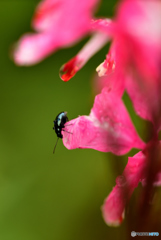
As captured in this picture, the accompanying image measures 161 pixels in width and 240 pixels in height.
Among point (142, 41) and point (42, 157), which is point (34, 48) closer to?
point (142, 41)

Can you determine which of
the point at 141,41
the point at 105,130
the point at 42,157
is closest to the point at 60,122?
the point at 105,130

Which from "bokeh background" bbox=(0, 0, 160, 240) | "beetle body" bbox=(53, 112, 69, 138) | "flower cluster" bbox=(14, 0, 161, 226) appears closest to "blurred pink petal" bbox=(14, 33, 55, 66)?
"flower cluster" bbox=(14, 0, 161, 226)

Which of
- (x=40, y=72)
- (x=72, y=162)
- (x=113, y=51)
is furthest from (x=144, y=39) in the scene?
(x=40, y=72)

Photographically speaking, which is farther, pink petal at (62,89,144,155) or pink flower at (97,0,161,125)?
pink petal at (62,89,144,155)

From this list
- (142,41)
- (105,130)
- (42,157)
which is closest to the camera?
(142,41)

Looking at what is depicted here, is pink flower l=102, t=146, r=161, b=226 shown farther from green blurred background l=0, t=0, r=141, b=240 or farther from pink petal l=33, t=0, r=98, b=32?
green blurred background l=0, t=0, r=141, b=240

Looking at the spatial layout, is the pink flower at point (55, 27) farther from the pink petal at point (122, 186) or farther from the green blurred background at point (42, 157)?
the green blurred background at point (42, 157)

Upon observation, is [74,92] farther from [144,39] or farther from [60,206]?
[144,39]
